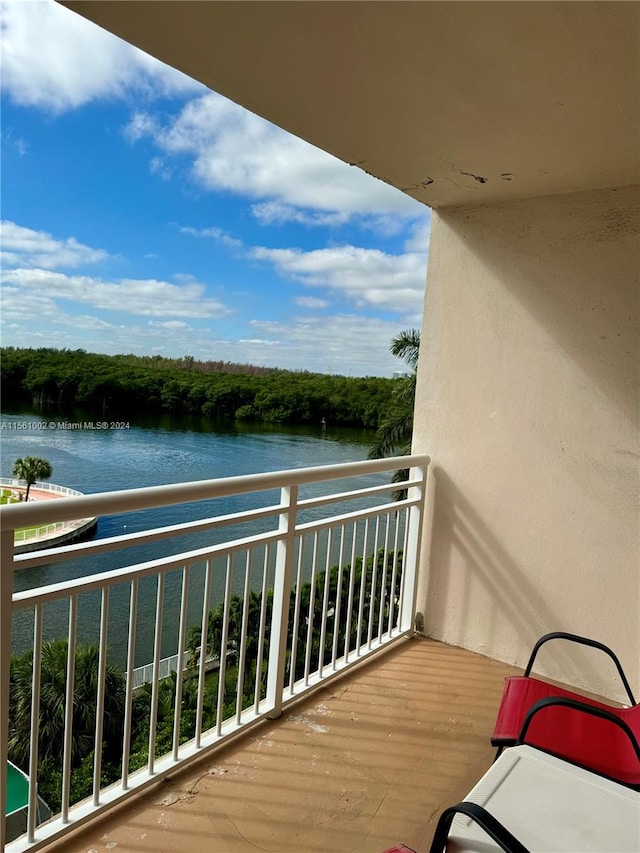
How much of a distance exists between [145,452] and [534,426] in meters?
8.87

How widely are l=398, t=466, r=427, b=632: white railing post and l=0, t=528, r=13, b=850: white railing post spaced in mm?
2331

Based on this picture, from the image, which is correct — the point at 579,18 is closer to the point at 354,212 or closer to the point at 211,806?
the point at 211,806

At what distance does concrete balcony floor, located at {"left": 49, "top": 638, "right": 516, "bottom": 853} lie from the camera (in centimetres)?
188

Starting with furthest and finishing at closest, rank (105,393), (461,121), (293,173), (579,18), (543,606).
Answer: (293,173) → (105,393) → (543,606) → (461,121) → (579,18)

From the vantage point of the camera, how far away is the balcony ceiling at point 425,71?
1.56m

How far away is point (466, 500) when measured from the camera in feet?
11.0

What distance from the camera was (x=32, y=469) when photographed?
422 inches

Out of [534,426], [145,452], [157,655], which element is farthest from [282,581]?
[145,452]

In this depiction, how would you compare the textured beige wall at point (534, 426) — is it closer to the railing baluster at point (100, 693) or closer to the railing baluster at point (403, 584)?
the railing baluster at point (403, 584)

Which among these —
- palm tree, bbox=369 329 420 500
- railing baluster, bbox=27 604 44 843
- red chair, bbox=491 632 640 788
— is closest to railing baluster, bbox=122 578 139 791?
railing baluster, bbox=27 604 44 843

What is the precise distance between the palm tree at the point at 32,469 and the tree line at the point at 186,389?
100 inches

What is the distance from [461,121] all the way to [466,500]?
198 centimetres

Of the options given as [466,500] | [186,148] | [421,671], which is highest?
[186,148]

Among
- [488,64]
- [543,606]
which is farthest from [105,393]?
[488,64]
